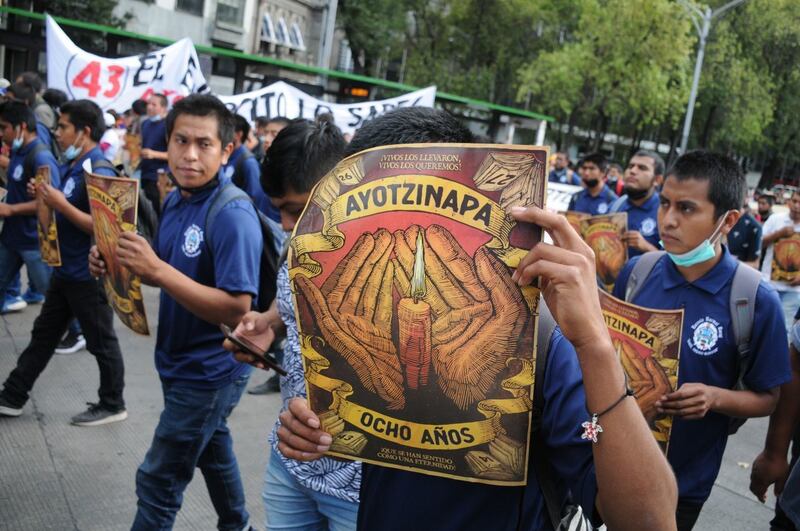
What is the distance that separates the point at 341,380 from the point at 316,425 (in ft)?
0.36

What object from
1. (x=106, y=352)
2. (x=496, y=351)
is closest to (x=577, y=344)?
(x=496, y=351)

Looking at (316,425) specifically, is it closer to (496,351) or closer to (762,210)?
(496,351)

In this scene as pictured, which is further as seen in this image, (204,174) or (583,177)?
(583,177)

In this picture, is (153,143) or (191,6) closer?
(153,143)

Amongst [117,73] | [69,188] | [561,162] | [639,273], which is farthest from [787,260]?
[561,162]

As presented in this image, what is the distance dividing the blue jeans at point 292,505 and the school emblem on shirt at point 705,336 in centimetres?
140

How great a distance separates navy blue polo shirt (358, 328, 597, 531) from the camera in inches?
52.7

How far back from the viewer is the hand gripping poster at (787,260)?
727 cm

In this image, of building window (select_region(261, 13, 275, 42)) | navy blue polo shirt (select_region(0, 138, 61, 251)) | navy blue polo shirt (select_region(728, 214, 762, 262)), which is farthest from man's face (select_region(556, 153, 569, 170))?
building window (select_region(261, 13, 275, 42))

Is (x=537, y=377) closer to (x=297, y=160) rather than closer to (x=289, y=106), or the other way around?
(x=297, y=160)

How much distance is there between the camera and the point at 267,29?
128ft

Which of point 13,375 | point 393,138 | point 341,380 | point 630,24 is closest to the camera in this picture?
point 341,380

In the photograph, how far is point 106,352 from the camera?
4.91m

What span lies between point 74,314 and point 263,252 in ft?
7.59
